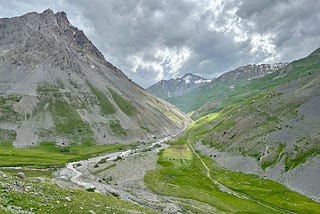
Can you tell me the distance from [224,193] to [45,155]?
308 ft

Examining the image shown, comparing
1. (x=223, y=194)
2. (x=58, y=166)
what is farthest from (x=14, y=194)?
(x=58, y=166)

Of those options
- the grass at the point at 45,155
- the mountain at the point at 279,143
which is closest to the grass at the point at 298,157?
the mountain at the point at 279,143

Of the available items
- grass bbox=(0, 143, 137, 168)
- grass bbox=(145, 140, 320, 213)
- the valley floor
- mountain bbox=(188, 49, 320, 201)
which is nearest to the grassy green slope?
mountain bbox=(188, 49, 320, 201)

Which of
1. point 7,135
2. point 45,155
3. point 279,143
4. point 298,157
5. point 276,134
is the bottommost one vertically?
point 298,157

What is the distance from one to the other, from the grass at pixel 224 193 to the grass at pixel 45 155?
45230 millimetres

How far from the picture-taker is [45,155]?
146 m

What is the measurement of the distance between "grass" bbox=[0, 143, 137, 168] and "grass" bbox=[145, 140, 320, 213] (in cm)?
4523

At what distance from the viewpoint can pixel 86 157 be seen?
6024 inches

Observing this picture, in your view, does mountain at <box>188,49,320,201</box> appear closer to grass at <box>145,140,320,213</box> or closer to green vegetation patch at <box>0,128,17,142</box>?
grass at <box>145,140,320,213</box>

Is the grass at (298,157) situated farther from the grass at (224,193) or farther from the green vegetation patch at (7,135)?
the green vegetation patch at (7,135)

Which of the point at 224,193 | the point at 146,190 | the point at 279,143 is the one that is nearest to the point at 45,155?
the point at 146,190

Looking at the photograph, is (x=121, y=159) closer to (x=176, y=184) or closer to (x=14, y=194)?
(x=176, y=184)

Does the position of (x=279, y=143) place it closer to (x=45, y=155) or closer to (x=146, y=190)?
(x=146, y=190)

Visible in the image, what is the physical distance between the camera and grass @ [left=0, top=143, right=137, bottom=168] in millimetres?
119900
